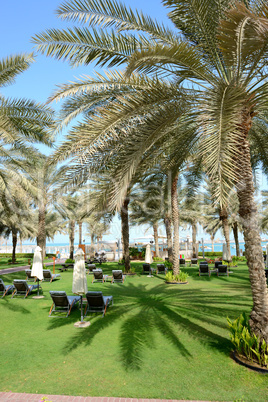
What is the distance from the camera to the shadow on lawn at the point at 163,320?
5965 mm

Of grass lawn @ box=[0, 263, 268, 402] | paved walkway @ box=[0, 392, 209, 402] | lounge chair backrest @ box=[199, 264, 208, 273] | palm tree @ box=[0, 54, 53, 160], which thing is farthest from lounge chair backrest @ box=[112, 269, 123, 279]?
paved walkway @ box=[0, 392, 209, 402]

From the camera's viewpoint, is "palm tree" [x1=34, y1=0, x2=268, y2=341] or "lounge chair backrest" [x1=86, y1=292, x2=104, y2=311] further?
"lounge chair backrest" [x1=86, y1=292, x2=104, y2=311]

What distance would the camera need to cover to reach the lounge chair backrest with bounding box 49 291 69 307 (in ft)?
27.8

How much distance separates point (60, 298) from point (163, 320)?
10.4 ft

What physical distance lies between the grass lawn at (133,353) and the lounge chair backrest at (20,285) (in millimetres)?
1151

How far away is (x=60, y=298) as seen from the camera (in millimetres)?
8508

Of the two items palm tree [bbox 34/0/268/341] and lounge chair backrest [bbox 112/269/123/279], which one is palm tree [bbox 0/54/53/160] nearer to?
palm tree [bbox 34/0/268/341]

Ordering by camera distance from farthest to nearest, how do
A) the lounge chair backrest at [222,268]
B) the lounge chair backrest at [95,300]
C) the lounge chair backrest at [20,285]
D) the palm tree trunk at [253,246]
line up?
the lounge chair backrest at [222,268]
the lounge chair backrest at [20,285]
the lounge chair backrest at [95,300]
the palm tree trunk at [253,246]

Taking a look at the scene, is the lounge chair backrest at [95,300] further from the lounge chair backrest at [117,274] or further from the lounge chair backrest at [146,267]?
the lounge chair backrest at [146,267]

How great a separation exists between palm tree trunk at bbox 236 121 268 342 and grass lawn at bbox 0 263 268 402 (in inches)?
34.6

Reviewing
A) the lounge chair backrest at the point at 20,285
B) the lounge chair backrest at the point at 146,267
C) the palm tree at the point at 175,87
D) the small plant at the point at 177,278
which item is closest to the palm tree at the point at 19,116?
the palm tree at the point at 175,87

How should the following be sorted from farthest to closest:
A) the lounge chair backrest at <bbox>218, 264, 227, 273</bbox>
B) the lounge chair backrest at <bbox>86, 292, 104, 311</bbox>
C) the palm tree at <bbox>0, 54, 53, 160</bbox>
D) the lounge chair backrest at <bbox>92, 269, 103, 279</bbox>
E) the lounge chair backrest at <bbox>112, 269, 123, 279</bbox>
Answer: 1. the lounge chair backrest at <bbox>218, 264, 227, 273</bbox>
2. the lounge chair backrest at <bbox>92, 269, 103, 279</bbox>
3. the lounge chair backrest at <bbox>112, 269, 123, 279</bbox>
4. the palm tree at <bbox>0, 54, 53, 160</bbox>
5. the lounge chair backrest at <bbox>86, 292, 104, 311</bbox>

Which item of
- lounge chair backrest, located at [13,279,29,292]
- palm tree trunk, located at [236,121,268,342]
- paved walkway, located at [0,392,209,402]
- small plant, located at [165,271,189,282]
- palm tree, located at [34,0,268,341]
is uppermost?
palm tree, located at [34,0,268,341]

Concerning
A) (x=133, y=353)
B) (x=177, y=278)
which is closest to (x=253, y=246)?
(x=133, y=353)
